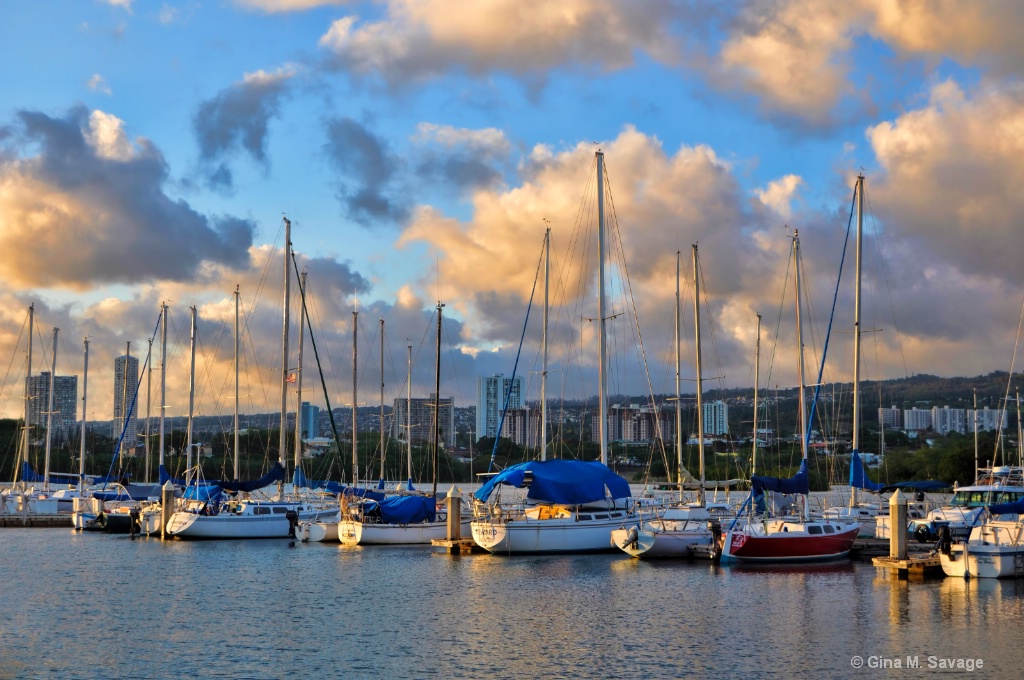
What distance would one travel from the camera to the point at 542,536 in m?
53.2

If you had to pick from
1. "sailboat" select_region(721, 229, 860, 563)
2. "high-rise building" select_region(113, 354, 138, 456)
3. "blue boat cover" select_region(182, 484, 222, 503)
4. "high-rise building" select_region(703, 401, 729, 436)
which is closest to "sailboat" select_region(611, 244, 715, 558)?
"sailboat" select_region(721, 229, 860, 563)

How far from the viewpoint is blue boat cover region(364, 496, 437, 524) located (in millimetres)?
61031

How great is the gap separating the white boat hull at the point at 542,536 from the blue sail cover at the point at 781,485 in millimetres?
7850

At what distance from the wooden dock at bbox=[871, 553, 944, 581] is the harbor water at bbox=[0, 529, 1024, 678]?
1.02m

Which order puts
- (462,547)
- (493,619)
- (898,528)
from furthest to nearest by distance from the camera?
(462,547)
(898,528)
(493,619)

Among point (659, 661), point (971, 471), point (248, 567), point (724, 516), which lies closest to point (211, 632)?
point (659, 661)

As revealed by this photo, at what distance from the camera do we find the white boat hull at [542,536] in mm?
53125

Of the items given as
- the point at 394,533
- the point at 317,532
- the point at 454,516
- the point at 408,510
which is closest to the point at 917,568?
the point at 454,516

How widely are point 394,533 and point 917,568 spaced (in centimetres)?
2841

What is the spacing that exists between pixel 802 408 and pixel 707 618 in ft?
100

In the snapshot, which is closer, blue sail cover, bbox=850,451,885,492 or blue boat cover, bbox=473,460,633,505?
blue boat cover, bbox=473,460,633,505

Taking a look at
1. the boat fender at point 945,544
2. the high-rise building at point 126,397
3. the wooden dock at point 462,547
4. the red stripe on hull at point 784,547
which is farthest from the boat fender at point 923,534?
the high-rise building at point 126,397

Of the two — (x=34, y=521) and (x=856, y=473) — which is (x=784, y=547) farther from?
(x=34, y=521)

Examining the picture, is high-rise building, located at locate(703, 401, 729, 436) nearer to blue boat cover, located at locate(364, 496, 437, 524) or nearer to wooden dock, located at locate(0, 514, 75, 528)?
wooden dock, located at locate(0, 514, 75, 528)
